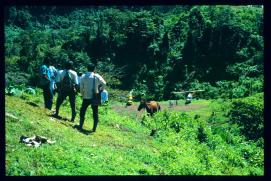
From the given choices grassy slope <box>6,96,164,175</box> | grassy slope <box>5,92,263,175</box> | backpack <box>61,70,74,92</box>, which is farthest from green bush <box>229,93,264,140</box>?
backpack <box>61,70,74,92</box>

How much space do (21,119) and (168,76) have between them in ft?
136

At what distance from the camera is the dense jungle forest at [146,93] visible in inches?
452

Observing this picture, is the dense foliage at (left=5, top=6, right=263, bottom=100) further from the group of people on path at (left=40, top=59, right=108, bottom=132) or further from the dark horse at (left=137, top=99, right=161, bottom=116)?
the group of people on path at (left=40, top=59, right=108, bottom=132)

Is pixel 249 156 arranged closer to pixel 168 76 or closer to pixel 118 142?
pixel 118 142

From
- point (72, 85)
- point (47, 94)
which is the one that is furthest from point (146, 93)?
point (72, 85)

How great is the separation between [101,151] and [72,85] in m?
2.68

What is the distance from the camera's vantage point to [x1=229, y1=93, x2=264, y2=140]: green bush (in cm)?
2327

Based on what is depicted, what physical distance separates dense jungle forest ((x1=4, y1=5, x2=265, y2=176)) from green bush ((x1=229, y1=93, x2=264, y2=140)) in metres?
0.05

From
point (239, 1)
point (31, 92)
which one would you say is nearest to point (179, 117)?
point (31, 92)

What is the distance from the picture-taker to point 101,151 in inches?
463

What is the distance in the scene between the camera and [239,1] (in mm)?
8523
